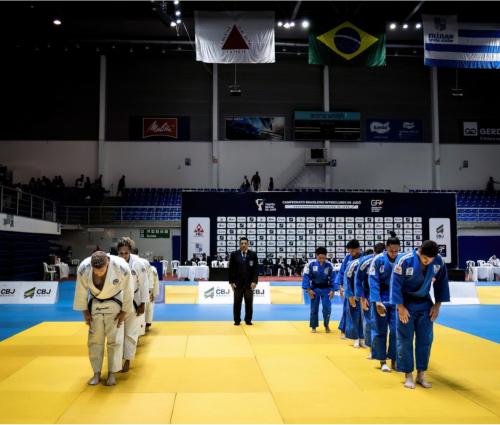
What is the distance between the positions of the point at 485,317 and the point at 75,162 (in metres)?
25.1

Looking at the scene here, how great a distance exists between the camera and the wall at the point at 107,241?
89.9 feet

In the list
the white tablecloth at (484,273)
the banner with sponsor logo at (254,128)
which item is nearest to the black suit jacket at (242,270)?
the white tablecloth at (484,273)

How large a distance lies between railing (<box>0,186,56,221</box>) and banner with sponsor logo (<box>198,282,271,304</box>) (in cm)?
838

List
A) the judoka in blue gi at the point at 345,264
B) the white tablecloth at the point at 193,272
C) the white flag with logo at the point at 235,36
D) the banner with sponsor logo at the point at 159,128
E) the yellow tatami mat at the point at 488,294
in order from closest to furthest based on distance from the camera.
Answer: the judoka in blue gi at the point at 345,264 < the white flag with logo at the point at 235,36 < the yellow tatami mat at the point at 488,294 < the white tablecloth at the point at 193,272 < the banner with sponsor logo at the point at 159,128

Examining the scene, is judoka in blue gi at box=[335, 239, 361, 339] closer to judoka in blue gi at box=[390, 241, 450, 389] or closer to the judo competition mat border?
the judo competition mat border

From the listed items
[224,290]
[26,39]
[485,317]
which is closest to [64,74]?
[26,39]

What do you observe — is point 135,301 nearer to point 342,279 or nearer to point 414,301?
point 414,301

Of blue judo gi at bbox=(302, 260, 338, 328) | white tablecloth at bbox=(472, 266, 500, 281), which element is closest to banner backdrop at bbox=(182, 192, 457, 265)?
white tablecloth at bbox=(472, 266, 500, 281)

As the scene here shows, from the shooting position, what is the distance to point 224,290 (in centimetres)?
1447

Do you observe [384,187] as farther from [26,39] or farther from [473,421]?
[473,421]

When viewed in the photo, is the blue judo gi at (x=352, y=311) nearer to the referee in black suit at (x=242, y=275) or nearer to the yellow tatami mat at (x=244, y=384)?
the yellow tatami mat at (x=244, y=384)

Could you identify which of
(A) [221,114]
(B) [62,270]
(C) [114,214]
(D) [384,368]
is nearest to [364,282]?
(D) [384,368]

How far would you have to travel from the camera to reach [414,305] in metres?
5.64

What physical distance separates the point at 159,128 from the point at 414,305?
86.9 feet
